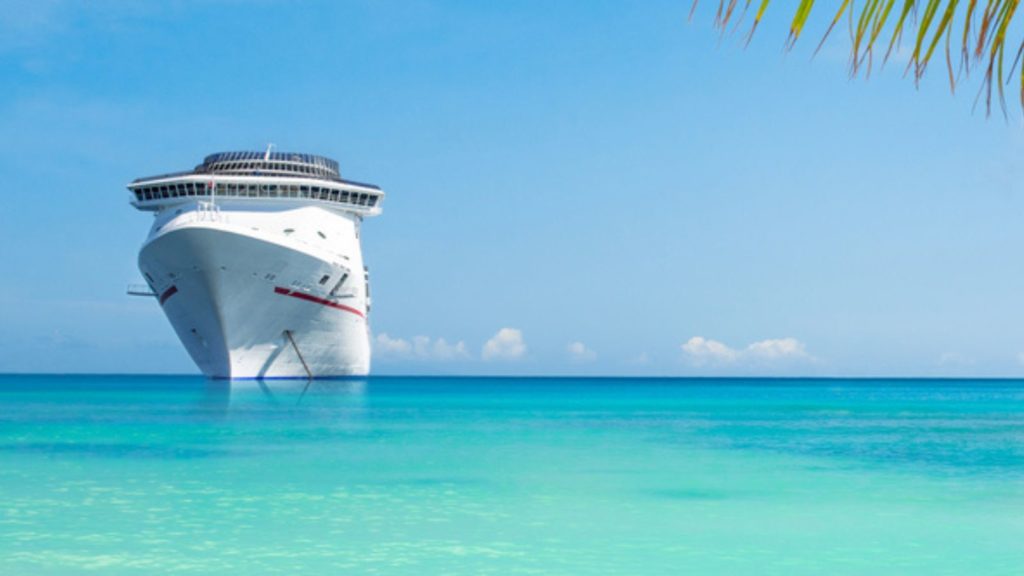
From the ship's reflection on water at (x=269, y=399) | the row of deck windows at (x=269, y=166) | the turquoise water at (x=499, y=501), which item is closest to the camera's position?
the turquoise water at (x=499, y=501)

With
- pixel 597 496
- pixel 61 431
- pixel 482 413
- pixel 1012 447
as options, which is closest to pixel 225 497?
pixel 597 496

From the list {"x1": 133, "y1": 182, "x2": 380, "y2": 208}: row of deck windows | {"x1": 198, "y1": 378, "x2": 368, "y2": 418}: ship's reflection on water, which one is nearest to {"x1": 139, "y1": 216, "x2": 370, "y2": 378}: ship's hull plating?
{"x1": 198, "y1": 378, "x2": 368, "y2": 418}: ship's reflection on water

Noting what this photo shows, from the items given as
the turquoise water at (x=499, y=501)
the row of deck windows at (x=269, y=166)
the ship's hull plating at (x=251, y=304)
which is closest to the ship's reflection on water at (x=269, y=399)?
the ship's hull plating at (x=251, y=304)

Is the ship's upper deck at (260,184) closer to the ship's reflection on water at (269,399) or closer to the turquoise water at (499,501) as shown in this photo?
the ship's reflection on water at (269,399)

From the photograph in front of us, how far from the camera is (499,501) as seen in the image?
1343 cm

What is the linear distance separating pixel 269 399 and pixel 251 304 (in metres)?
7.91

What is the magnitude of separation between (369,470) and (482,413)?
20958mm

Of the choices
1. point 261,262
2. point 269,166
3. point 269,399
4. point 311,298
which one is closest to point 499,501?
point 269,399

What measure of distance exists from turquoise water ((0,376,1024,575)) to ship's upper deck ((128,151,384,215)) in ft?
76.6

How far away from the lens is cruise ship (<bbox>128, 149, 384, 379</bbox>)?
44.1 meters

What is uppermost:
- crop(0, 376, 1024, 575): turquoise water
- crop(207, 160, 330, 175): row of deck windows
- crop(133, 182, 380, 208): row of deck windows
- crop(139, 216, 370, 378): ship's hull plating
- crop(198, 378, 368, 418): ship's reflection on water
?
crop(207, 160, 330, 175): row of deck windows

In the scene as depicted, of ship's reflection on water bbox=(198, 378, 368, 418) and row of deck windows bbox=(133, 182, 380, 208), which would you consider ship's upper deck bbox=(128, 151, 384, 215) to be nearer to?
row of deck windows bbox=(133, 182, 380, 208)

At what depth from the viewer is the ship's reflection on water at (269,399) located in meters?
33.8

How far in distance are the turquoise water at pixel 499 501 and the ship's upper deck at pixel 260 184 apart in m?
23.3
